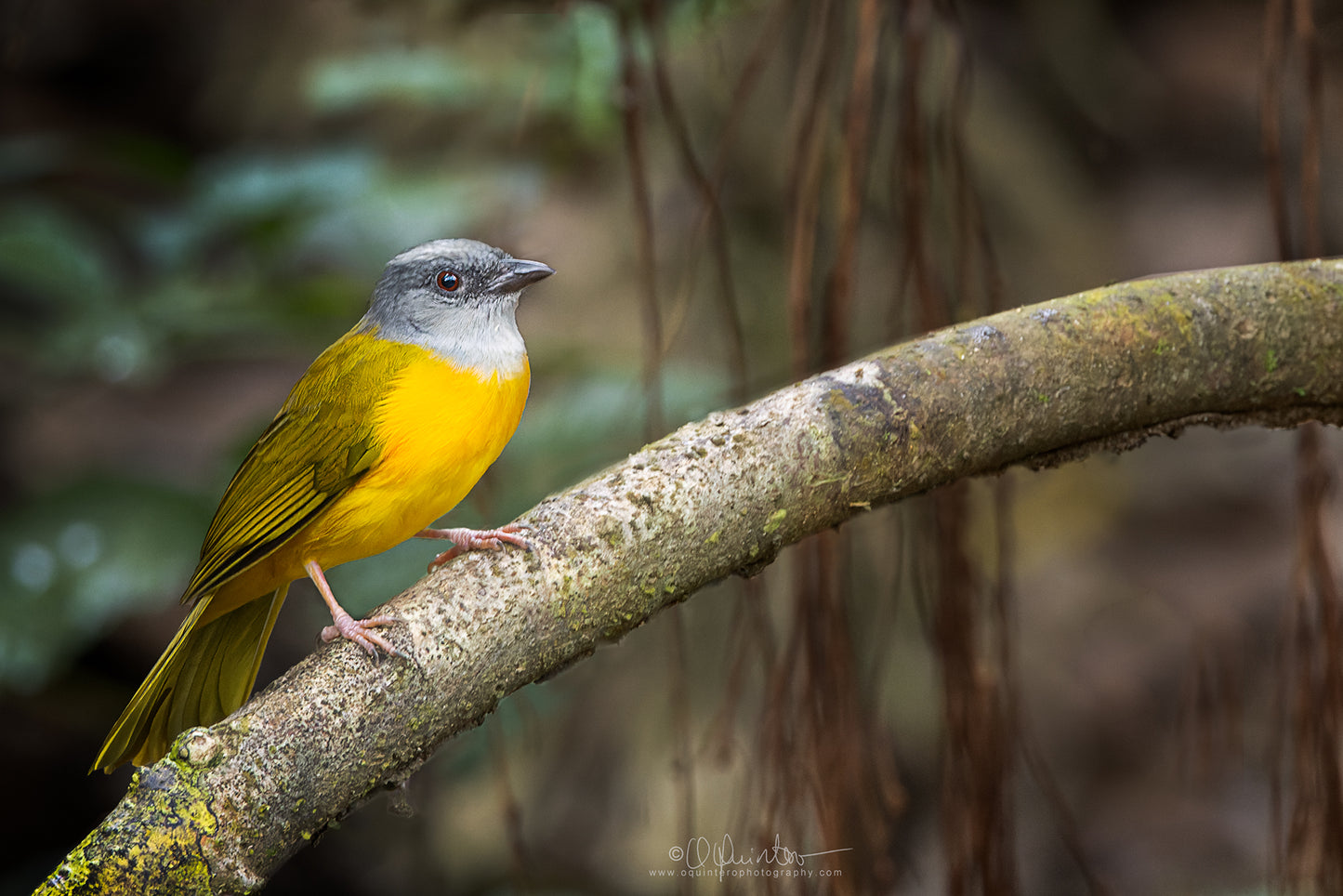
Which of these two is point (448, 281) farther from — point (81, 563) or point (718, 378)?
point (81, 563)

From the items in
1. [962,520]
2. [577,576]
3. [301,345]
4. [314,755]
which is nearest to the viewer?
[314,755]

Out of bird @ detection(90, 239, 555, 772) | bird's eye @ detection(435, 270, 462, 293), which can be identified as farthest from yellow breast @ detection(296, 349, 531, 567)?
bird's eye @ detection(435, 270, 462, 293)

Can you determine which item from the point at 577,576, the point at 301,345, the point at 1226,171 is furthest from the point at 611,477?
the point at 1226,171

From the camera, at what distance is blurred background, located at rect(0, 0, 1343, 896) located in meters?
1.87

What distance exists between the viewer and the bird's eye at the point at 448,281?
6.82ft

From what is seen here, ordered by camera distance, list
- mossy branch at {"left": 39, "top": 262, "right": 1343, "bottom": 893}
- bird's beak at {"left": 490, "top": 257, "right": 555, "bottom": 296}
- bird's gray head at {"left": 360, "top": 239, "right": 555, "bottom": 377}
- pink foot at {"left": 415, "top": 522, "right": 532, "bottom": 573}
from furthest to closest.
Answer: bird's beak at {"left": 490, "top": 257, "right": 555, "bottom": 296}, bird's gray head at {"left": 360, "top": 239, "right": 555, "bottom": 377}, pink foot at {"left": 415, "top": 522, "right": 532, "bottom": 573}, mossy branch at {"left": 39, "top": 262, "right": 1343, "bottom": 893}

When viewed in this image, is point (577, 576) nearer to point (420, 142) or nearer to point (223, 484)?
point (223, 484)

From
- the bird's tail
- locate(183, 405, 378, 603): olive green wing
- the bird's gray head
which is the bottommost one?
the bird's tail

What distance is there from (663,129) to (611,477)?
13.1 feet

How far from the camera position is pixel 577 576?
57.9 inches

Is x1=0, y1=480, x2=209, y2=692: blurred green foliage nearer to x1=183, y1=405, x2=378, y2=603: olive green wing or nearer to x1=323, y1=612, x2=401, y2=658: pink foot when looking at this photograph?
x1=183, y1=405, x2=378, y2=603: olive green wing

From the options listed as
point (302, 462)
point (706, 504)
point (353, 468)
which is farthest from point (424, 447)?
point (706, 504)

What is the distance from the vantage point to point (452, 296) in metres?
2.07

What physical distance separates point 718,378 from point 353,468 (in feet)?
6.55
